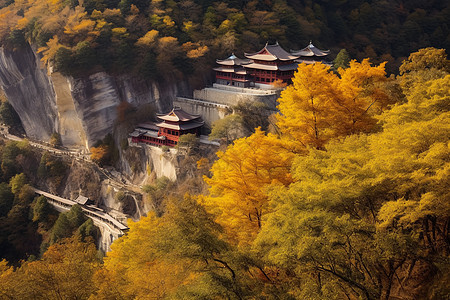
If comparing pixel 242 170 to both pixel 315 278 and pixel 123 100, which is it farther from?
pixel 123 100

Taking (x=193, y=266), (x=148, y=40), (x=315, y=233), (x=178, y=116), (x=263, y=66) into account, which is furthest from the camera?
(x=148, y=40)

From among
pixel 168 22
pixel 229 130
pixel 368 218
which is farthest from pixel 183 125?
pixel 368 218

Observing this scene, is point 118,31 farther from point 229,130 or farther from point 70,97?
point 229,130

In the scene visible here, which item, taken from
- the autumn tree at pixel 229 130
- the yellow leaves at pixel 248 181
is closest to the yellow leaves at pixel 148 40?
the autumn tree at pixel 229 130

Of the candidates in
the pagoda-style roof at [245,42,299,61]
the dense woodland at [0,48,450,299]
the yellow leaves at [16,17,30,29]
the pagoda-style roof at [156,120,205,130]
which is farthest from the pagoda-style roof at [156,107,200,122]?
the yellow leaves at [16,17,30,29]

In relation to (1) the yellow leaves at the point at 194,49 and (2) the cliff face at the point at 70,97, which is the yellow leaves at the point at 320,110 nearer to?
(1) the yellow leaves at the point at 194,49

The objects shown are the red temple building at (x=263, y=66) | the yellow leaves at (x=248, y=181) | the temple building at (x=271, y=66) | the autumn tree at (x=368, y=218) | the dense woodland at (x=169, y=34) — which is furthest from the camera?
the dense woodland at (x=169, y=34)

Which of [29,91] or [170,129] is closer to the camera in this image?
[170,129]
